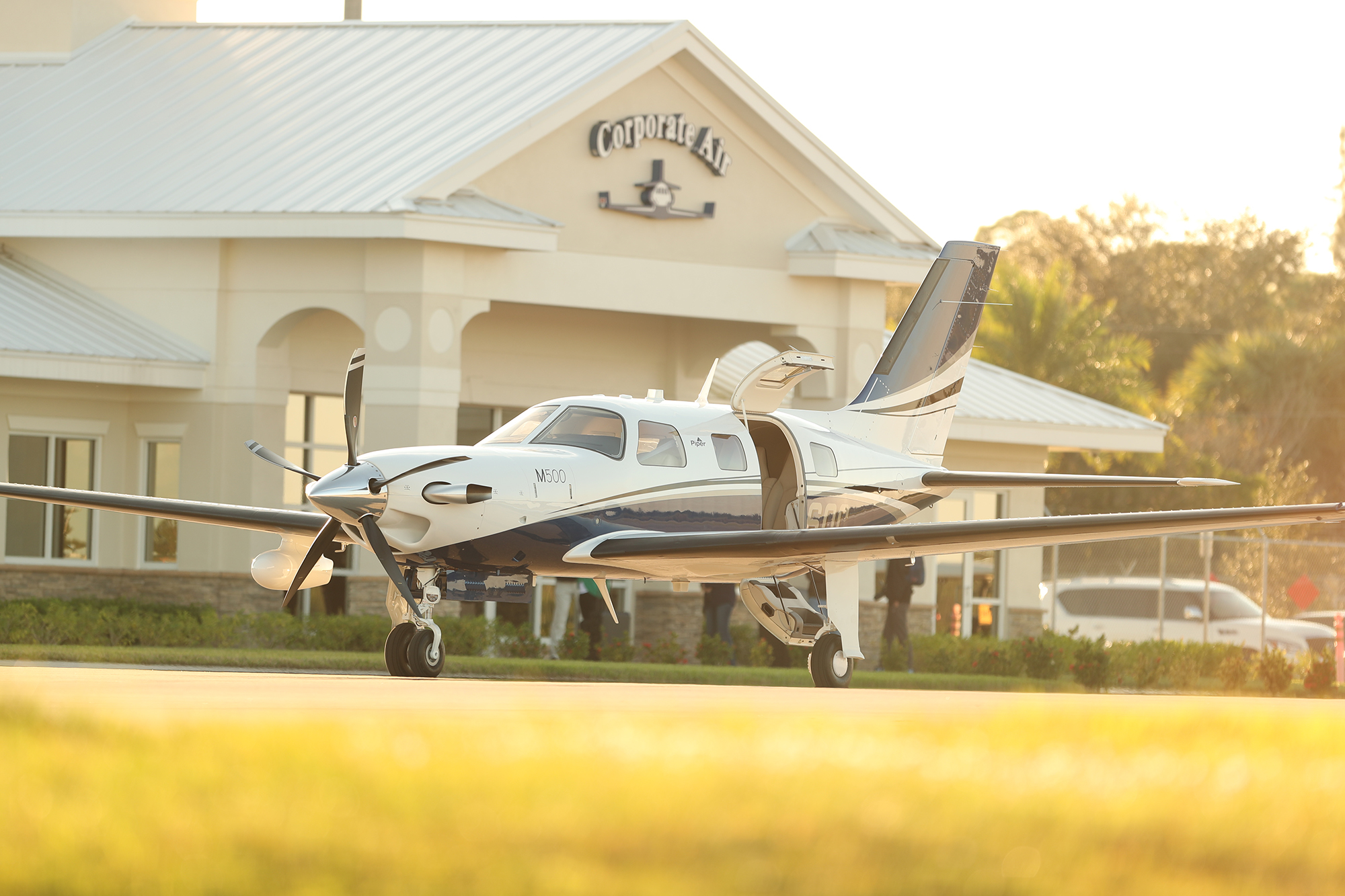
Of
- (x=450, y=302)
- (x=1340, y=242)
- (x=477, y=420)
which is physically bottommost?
(x=477, y=420)

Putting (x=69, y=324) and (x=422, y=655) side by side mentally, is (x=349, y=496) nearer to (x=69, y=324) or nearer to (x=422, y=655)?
(x=422, y=655)

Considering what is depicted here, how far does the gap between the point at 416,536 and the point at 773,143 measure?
1455 centimetres

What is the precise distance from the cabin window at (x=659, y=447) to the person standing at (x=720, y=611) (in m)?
9.41

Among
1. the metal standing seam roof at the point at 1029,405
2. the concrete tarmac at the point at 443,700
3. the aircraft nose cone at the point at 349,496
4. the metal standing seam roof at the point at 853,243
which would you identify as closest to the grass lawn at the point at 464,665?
the aircraft nose cone at the point at 349,496

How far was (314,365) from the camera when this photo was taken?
1066 inches

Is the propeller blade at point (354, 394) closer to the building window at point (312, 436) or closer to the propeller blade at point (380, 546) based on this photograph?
the propeller blade at point (380, 546)

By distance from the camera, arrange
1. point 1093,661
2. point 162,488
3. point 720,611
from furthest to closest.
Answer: point 1093,661, point 162,488, point 720,611

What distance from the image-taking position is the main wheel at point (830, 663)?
1709 centimetres

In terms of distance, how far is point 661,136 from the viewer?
26.7 metres

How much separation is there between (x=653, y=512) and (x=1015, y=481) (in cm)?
401

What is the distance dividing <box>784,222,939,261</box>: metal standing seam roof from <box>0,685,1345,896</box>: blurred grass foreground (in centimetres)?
2174

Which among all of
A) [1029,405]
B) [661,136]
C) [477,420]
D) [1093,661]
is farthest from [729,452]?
[1029,405]

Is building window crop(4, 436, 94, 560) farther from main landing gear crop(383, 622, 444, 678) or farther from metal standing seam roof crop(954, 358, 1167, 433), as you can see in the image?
metal standing seam roof crop(954, 358, 1167, 433)

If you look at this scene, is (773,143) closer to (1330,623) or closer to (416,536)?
(416,536)
